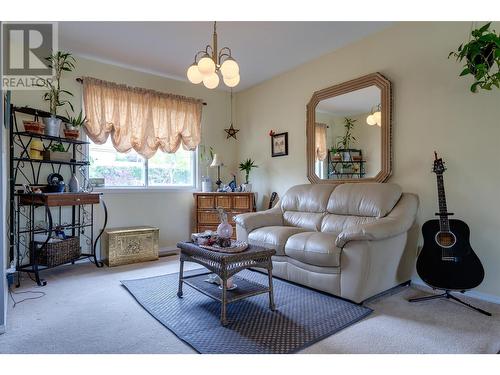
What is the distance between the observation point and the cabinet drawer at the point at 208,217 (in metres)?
4.45

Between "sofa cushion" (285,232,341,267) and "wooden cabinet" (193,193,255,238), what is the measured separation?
65.4 inches

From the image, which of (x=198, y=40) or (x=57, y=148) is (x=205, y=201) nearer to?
(x=57, y=148)

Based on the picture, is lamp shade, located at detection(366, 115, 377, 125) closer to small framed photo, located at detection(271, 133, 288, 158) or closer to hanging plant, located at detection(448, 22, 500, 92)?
hanging plant, located at detection(448, 22, 500, 92)

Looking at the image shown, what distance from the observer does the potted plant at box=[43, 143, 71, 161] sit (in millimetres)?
3320

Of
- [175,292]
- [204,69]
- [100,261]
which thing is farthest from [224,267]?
[100,261]

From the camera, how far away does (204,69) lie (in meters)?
2.42

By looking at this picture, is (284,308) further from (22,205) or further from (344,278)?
(22,205)

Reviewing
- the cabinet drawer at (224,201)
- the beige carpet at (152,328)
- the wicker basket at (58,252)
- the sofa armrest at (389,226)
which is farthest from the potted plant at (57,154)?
the sofa armrest at (389,226)

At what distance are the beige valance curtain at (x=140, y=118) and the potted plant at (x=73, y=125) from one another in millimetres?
164

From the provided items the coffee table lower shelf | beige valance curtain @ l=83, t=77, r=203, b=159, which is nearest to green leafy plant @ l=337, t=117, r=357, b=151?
the coffee table lower shelf

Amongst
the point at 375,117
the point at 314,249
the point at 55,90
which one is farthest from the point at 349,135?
the point at 55,90

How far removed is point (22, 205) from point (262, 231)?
259 centimetres

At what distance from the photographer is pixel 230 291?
2.31 metres

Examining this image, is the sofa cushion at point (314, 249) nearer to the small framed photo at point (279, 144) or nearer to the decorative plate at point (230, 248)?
the decorative plate at point (230, 248)
